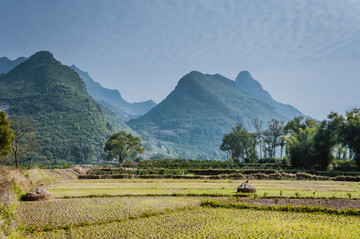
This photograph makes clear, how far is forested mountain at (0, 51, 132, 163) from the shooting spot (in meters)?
110

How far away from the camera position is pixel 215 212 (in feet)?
46.1

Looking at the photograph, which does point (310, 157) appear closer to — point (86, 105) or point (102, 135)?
point (102, 135)

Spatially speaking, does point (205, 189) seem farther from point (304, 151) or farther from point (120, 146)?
point (120, 146)

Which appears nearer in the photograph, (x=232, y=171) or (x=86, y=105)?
(x=232, y=171)

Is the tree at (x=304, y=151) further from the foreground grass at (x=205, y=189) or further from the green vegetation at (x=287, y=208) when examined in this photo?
the green vegetation at (x=287, y=208)

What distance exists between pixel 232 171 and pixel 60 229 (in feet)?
100

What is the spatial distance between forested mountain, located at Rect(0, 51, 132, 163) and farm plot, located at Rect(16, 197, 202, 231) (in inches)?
3478

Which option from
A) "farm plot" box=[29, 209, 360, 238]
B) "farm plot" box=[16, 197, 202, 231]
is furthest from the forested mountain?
"farm plot" box=[29, 209, 360, 238]

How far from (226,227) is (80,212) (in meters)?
8.22

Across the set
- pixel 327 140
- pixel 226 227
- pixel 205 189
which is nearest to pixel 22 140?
pixel 205 189

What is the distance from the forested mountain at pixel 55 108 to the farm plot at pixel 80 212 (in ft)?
290

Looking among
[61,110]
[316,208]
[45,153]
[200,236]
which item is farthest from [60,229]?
[61,110]

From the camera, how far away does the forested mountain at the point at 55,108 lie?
110 meters

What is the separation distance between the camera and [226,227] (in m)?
11.0
